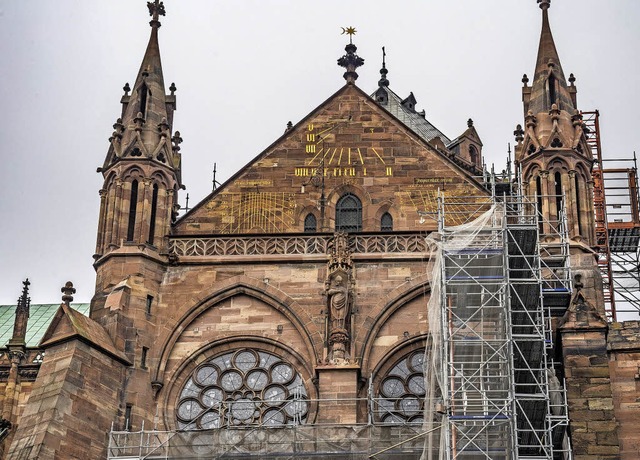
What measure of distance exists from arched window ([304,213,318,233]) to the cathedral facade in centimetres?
6

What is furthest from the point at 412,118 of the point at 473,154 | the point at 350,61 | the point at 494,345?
the point at 494,345

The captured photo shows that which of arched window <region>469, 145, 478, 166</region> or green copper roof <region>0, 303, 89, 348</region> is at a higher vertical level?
arched window <region>469, 145, 478, 166</region>

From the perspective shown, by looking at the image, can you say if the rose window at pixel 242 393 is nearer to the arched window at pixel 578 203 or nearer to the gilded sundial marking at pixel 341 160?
the gilded sundial marking at pixel 341 160

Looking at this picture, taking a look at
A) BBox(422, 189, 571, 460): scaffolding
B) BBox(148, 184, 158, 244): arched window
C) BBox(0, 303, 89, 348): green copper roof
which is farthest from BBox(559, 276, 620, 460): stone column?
BBox(0, 303, 89, 348): green copper roof

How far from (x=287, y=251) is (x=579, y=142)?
698 cm

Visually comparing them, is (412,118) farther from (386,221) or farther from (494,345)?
(494,345)

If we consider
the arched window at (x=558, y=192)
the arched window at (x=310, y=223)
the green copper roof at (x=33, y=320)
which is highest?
the arched window at (x=558, y=192)

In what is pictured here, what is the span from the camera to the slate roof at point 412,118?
56.8 meters

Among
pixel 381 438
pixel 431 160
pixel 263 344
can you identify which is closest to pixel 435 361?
pixel 381 438

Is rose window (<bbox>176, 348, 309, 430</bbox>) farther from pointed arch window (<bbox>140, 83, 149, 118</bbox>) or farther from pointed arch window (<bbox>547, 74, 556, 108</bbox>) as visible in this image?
pointed arch window (<bbox>547, 74, 556, 108</bbox>)

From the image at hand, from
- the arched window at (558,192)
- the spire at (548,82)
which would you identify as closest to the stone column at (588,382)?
the arched window at (558,192)

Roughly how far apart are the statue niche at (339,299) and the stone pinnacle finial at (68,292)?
17.6 feet

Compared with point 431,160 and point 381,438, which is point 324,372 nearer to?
point 381,438

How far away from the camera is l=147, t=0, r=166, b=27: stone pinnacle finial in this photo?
135ft
